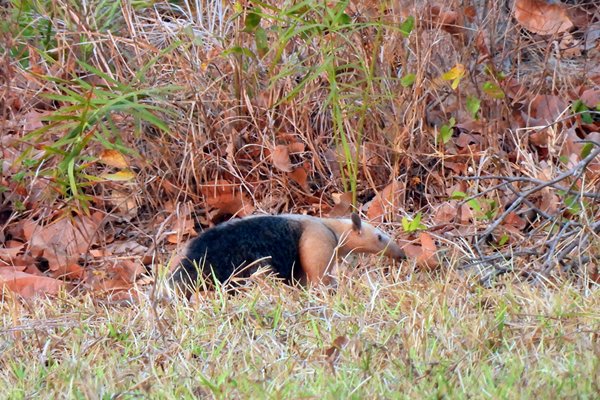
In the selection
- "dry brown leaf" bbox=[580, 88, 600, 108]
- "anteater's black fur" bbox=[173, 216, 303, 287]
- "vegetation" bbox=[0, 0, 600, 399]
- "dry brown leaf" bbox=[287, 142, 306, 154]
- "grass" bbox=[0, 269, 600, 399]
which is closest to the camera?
"grass" bbox=[0, 269, 600, 399]

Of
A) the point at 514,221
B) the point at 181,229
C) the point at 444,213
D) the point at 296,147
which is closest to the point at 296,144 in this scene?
the point at 296,147

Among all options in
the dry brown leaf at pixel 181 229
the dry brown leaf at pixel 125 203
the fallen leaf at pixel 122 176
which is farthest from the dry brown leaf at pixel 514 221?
the dry brown leaf at pixel 125 203

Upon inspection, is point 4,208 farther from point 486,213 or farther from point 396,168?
point 486,213

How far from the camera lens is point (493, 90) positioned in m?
6.20

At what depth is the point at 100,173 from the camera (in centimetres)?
694

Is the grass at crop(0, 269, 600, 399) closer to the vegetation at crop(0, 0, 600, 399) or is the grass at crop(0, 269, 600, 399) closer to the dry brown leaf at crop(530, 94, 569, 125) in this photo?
the vegetation at crop(0, 0, 600, 399)

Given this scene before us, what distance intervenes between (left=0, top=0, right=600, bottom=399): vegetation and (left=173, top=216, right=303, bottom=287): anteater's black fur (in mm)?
155

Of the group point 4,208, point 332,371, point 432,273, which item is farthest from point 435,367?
point 4,208

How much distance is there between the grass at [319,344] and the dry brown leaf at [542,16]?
2.38 meters

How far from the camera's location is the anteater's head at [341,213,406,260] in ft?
19.7

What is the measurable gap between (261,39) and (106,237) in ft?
5.06

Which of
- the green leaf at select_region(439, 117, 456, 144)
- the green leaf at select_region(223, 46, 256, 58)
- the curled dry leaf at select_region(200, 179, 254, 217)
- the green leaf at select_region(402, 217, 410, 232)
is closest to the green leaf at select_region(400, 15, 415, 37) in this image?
the green leaf at select_region(439, 117, 456, 144)

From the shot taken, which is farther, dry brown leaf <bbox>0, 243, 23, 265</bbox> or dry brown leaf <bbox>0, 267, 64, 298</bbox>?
dry brown leaf <bbox>0, 243, 23, 265</bbox>

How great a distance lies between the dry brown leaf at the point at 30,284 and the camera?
18.6 feet
